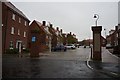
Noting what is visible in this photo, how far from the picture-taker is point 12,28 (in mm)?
37312

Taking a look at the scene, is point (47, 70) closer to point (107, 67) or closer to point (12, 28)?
point (107, 67)

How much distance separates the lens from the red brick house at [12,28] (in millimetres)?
34062

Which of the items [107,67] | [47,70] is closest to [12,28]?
[47,70]

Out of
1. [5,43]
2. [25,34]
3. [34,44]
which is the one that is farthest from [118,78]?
[25,34]

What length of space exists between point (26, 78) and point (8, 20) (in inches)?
1018

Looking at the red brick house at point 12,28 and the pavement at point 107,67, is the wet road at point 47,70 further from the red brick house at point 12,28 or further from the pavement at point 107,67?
the red brick house at point 12,28

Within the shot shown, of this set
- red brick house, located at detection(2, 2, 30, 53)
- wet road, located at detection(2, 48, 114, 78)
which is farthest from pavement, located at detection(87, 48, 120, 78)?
red brick house, located at detection(2, 2, 30, 53)

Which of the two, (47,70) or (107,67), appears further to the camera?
(107,67)

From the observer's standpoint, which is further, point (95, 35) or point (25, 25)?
point (25, 25)

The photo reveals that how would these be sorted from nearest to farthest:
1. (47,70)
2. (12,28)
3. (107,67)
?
(47,70)
(107,67)
(12,28)

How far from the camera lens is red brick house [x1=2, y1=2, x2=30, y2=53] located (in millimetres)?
34062

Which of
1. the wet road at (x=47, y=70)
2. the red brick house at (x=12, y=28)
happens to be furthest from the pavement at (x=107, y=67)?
the red brick house at (x=12, y=28)

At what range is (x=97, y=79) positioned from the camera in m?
11.1

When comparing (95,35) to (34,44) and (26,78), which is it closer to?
(34,44)
